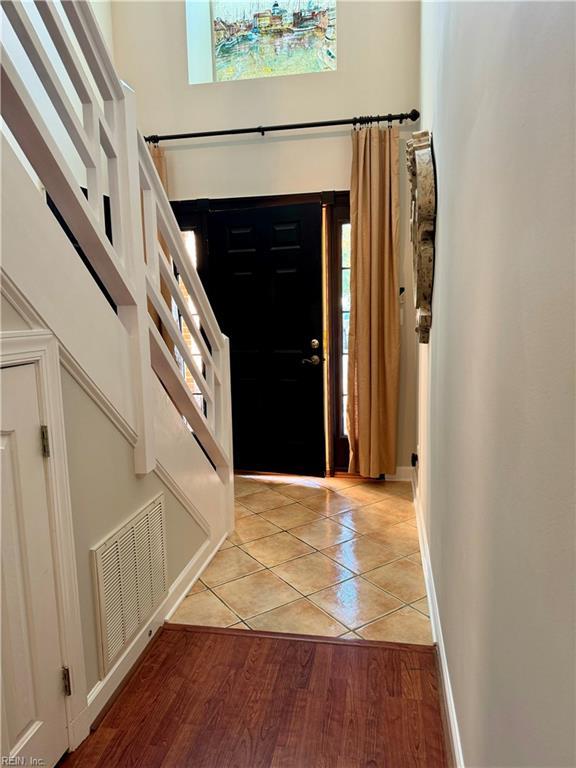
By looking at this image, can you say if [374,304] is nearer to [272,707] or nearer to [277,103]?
[277,103]

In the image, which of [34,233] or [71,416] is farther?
[71,416]

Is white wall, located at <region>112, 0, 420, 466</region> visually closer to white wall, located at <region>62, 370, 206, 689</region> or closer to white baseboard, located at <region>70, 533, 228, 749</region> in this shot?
white baseboard, located at <region>70, 533, 228, 749</region>

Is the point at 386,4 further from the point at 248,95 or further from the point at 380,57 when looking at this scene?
the point at 248,95

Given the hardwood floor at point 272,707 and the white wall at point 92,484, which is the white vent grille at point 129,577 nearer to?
the white wall at point 92,484

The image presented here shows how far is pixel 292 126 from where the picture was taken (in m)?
3.88

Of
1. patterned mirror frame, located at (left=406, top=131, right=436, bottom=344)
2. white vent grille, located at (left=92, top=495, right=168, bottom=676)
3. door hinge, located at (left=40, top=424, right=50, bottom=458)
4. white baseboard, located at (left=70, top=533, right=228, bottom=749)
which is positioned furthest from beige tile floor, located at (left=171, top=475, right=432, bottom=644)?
patterned mirror frame, located at (left=406, top=131, right=436, bottom=344)

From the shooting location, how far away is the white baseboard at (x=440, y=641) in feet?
4.82

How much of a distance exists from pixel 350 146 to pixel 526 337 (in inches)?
138

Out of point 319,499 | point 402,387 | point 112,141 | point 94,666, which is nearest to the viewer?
point 94,666

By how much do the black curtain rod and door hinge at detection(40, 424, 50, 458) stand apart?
3.18 metres

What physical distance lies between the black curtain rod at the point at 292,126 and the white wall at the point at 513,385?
7.02 feet

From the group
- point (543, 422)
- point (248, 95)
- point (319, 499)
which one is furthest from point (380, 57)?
point (543, 422)

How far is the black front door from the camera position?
4.00m

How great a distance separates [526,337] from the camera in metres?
0.81
